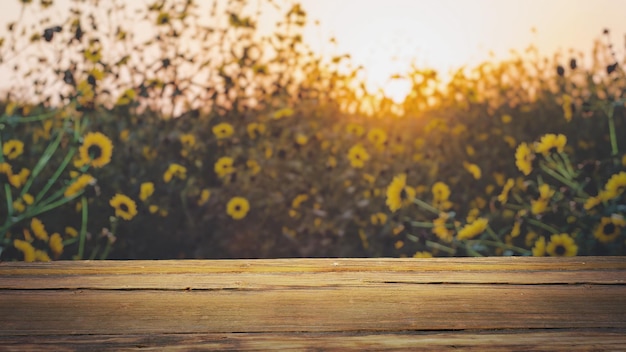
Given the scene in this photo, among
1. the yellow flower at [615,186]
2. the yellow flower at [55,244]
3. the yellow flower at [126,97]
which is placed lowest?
the yellow flower at [615,186]

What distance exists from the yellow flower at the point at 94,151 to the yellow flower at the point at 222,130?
303 mm

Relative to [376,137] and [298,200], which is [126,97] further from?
[376,137]

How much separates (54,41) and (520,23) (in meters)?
1.34

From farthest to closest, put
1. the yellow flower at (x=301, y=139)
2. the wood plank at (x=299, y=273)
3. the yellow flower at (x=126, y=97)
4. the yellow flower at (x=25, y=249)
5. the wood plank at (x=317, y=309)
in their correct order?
the yellow flower at (x=301, y=139) → the yellow flower at (x=126, y=97) → the yellow flower at (x=25, y=249) → the wood plank at (x=299, y=273) → the wood plank at (x=317, y=309)

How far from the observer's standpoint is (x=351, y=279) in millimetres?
1453

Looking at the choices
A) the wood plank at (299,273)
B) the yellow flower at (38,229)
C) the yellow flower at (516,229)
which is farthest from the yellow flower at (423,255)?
the yellow flower at (38,229)

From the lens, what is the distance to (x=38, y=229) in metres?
1.91

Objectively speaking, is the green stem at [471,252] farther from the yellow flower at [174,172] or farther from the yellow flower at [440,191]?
the yellow flower at [174,172]

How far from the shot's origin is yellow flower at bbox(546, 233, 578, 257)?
194 cm

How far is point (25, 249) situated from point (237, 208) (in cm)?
57

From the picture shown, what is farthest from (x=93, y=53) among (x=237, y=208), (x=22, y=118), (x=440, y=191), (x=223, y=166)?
(x=440, y=191)

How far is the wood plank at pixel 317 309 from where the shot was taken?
113 cm

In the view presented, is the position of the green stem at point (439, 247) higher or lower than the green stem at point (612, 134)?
lower

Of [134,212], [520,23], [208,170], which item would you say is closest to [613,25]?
[520,23]
